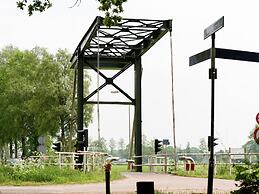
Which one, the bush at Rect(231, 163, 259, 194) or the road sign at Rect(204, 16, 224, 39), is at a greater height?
the road sign at Rect(204, 16, 224, 39)

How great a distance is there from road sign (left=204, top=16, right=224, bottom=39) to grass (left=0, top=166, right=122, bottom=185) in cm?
1178

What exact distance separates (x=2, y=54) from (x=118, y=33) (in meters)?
33.1

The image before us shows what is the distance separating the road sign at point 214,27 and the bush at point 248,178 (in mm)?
2386

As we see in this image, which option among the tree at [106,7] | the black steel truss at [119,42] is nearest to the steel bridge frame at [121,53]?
the black steel truss at [119,42]

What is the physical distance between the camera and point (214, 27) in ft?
34.8

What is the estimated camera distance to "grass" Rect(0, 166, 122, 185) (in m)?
21.9

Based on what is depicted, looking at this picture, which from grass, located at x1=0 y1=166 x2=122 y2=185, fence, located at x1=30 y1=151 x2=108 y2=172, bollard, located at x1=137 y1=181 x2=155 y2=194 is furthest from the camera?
fence, located at x1=30 y1=151 x2=108 y2=172

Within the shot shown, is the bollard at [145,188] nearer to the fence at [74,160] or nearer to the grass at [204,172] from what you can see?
the grass at [204,172]

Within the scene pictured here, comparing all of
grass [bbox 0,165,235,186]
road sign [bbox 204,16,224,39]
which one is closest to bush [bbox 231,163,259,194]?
road sign [bbox 204,16,224,39]

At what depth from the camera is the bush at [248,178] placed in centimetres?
961

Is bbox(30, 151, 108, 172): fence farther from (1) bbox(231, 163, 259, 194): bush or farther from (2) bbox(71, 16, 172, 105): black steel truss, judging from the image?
(1) bbox(231, 163, 259, 194): bush

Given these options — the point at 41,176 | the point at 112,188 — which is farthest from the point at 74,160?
the point at 112,188

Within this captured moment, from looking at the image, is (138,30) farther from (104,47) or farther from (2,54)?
(2,54)

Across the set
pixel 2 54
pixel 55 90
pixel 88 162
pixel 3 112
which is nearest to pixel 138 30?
pixel 88 162
